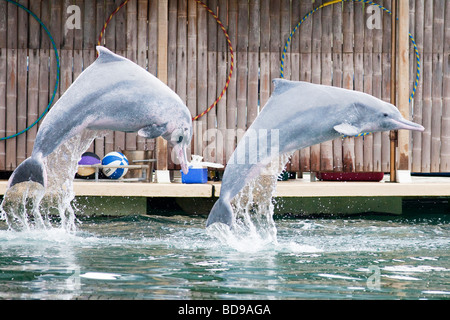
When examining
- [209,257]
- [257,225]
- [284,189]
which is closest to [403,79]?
[284,189]

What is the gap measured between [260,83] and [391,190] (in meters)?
2.37

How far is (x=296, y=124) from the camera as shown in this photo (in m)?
4.84

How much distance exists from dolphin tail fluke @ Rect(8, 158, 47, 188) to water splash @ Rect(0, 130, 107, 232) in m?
0.96

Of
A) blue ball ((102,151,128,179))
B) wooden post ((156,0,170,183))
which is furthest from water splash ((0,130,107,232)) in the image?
wooden post ((156,0,170,183))

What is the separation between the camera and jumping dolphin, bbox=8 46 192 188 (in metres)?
4.57

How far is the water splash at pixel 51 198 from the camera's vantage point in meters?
6.05

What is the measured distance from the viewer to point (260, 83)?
921 centimetres

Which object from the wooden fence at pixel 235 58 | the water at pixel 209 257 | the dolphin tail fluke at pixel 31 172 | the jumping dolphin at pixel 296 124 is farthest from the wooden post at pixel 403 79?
the dolphin tail fluke at pixel 31 172

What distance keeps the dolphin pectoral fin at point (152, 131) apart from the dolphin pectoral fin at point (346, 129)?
3.91 ft

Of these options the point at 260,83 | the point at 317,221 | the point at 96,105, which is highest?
the point at 260,83

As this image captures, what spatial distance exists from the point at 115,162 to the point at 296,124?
3837mm

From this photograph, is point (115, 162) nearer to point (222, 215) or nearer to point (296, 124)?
point (222, 215)
